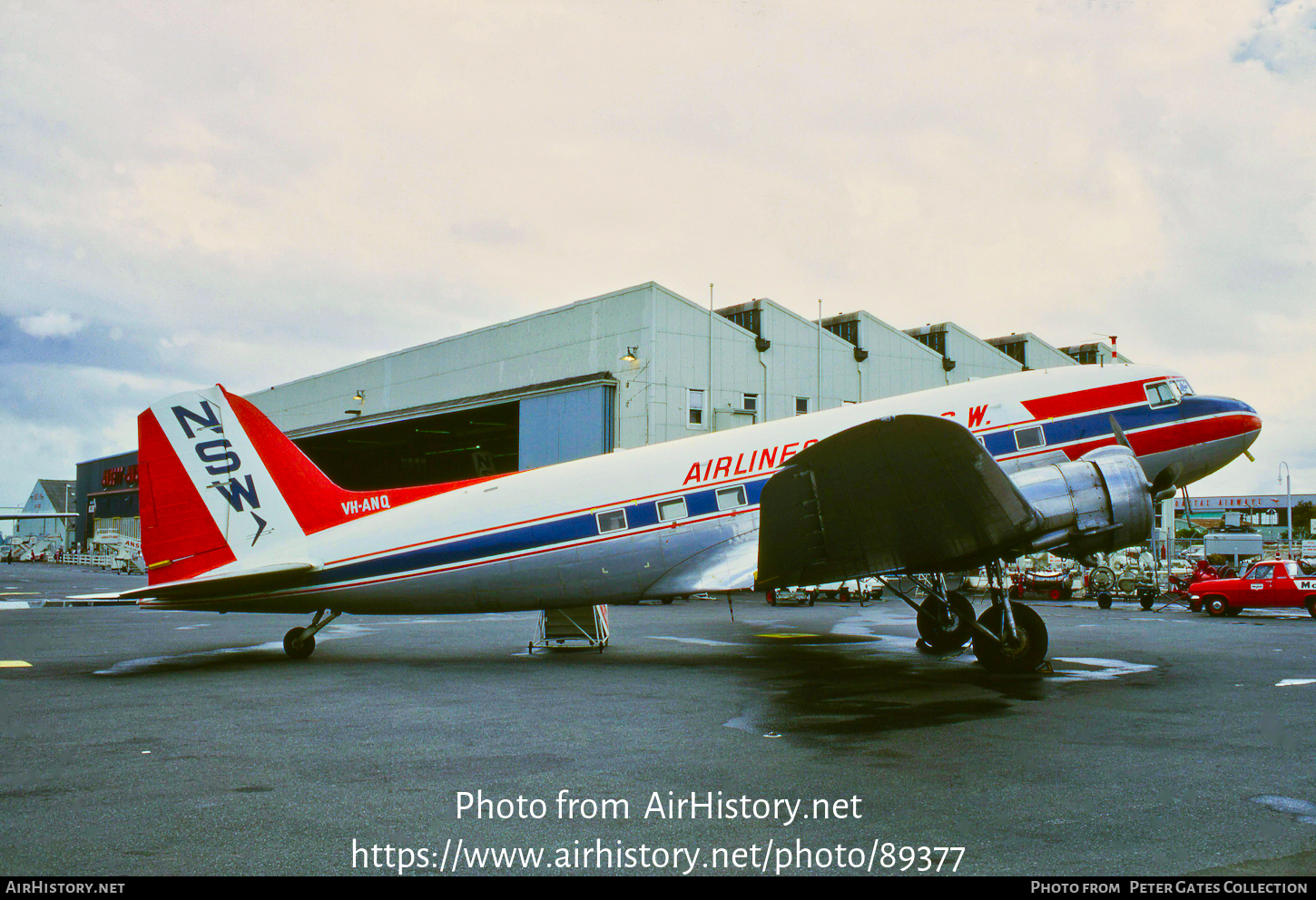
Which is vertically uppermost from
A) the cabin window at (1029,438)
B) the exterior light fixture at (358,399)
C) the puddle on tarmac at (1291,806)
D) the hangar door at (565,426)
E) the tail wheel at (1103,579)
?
the exterior light fixture at (358,399)

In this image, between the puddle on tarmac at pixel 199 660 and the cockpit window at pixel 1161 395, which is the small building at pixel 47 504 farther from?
the cockpit window at pixel 1161 395

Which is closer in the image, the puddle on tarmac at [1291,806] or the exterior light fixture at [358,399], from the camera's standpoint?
the puddle on tarmac at [1291,806]

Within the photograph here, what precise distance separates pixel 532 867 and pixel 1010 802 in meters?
3.04

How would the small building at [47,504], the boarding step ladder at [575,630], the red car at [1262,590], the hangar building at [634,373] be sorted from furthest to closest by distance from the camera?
the small building at [47,504] → the hangar building at [634,373] → the red car at [1262,590] → the boarding step ladder at [575,630]

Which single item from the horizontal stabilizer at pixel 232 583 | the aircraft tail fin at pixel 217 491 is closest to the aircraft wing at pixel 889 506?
the aircraft tail fin at pixel 217 491

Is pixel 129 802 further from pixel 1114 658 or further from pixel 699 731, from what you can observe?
pixel 1114 658

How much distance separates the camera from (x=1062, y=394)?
1238cm

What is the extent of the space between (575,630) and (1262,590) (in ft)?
67.9

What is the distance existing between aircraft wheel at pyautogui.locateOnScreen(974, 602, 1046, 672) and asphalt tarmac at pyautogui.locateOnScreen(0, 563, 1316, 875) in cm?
27

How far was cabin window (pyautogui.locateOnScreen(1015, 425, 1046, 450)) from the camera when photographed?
1222 cm

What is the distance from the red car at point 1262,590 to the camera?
942 inches

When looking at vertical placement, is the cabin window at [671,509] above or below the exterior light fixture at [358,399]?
below

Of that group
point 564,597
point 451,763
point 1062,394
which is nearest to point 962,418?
point 1062,394

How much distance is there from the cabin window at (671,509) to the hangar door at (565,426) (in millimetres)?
20260
